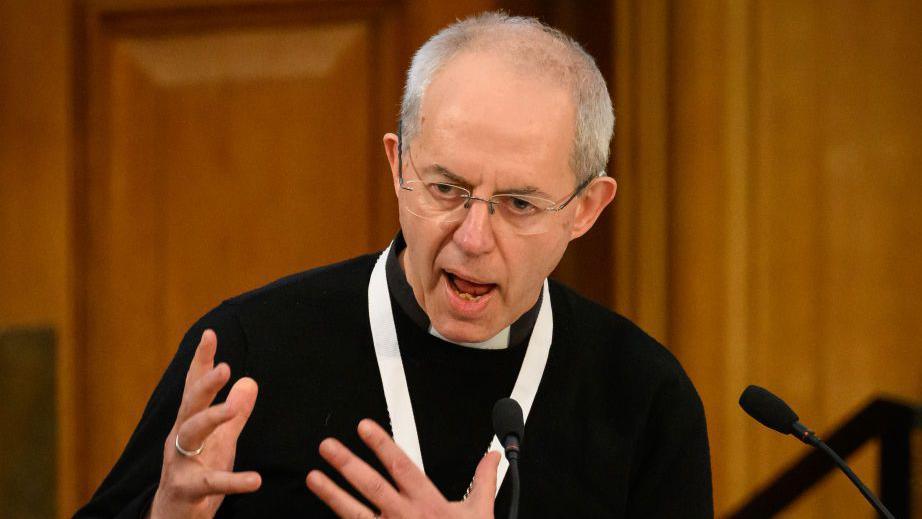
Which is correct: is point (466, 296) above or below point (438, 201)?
below

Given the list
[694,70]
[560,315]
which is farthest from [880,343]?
[560,315]

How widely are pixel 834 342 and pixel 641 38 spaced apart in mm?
1092

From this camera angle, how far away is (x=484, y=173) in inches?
81.6

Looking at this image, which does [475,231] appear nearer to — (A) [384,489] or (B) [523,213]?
(B) [523,213]

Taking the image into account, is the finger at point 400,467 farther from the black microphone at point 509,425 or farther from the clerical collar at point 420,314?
the clerical collar at point 420,314

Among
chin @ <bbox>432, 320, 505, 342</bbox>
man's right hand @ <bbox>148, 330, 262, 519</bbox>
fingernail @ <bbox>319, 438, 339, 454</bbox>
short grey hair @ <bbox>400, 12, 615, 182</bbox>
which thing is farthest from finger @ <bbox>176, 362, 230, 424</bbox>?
short grey hair @ <bbox>400, 12, 615, 182</bbox>

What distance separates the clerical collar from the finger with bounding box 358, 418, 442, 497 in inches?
21.2

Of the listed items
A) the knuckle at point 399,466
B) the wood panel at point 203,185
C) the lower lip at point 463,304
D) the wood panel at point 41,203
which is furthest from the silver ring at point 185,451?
the wood panel at point 41,203

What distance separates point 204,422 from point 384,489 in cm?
28

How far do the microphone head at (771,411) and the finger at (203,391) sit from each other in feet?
2.64

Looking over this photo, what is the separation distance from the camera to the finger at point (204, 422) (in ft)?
5.75

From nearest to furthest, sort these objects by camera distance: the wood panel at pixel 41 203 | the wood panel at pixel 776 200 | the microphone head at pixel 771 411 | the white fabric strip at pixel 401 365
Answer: the microphone head at pixel 771 411 < the white fabric strip at pixel 401 365 < the wood panel at pixel 776 200 < the wood panel at pixel 41 203

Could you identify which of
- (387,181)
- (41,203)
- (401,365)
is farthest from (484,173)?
(41,203)

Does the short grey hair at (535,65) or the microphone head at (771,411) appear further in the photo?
the short grey hair at (535,65)
